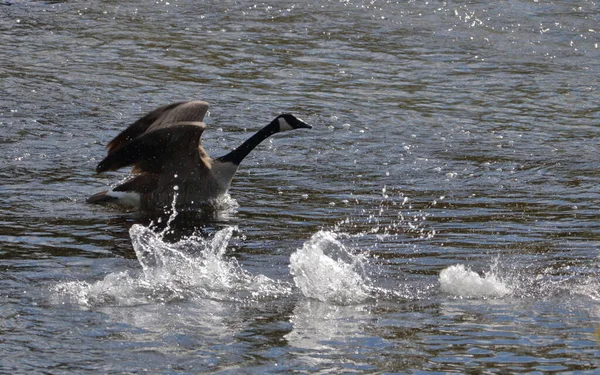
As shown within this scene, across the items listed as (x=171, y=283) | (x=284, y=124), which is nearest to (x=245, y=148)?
(x=284, y=124)

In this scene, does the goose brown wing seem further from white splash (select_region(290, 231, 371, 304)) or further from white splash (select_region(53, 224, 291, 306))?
white splash (select_region(290, 231, 371, 304))

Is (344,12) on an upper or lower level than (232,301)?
upper

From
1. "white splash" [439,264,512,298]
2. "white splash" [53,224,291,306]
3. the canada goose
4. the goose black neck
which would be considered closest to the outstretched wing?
the canada goose

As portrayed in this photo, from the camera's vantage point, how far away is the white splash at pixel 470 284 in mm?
7352

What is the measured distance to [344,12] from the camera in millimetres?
18172

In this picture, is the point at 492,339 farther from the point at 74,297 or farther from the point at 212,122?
the point at 212,122

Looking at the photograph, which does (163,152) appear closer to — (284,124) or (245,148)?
(245,148)

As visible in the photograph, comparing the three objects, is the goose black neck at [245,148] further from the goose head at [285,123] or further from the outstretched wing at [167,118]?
the outstretched wing at [167,118]

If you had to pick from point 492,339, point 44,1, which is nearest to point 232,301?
point 492,339

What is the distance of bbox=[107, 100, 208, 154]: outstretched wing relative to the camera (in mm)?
9727

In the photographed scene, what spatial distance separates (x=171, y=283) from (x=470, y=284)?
1.91 meters

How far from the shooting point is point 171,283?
745 centimetres

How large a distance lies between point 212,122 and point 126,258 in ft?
14.8

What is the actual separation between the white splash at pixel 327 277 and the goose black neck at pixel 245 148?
2.46 metres
